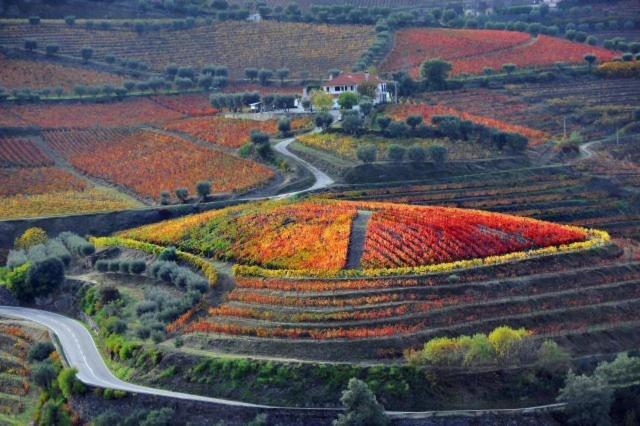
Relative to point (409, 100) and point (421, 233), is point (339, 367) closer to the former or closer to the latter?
point (421, 233)

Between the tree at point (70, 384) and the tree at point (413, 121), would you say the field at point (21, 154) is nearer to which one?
the tree at point (413, 121)

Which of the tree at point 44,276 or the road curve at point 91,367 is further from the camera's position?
the tree at point 44,276

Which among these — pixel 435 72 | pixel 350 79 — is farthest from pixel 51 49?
pixel 435 72

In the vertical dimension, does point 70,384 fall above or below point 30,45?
below

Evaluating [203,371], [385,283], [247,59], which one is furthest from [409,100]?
[203,371]

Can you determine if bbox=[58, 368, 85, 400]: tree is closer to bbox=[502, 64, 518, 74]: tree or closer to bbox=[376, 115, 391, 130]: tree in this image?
bbox=[376, 115, 391, 130]: tree

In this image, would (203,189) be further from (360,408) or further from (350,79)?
(360,408)

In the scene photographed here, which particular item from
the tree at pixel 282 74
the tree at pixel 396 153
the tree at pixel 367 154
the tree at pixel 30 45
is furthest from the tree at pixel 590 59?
the tree at pixel 30 45

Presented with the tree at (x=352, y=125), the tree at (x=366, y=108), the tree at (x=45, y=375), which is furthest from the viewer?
the tree at (x=366, y=108)
